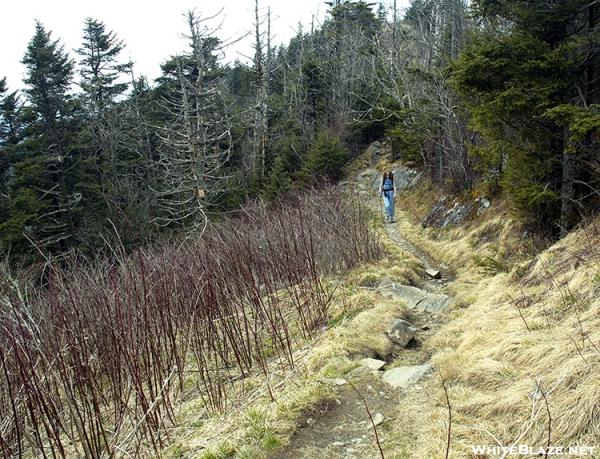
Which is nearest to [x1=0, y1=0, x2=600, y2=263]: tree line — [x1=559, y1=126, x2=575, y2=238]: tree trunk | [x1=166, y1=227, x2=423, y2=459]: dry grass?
[x1=559, y1=126, x2=575, y2=238]: tree trunk

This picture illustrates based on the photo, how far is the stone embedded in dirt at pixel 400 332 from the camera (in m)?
5.10

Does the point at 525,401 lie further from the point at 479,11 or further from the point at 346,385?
the point at 479,11

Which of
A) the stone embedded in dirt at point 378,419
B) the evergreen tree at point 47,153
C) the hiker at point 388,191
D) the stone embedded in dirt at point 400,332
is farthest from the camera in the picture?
the evergreen tree at point 47,153

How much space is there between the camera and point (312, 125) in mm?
27688

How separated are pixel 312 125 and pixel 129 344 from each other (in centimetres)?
2576

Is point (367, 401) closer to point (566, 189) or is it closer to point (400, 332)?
point (400, 332)

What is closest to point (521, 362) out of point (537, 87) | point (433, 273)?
point (537, 87)

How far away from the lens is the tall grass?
2789mm

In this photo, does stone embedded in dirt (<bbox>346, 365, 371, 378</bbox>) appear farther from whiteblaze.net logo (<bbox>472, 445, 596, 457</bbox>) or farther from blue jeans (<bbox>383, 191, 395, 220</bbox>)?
blue jeans (<bbox>383, 191, 395, 220</bbox>)

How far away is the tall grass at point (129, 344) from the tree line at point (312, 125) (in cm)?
59

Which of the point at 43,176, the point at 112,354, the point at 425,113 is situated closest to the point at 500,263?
the point at 112,354

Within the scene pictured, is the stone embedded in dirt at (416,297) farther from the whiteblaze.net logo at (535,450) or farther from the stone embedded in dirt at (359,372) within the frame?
the whiteblaze.net logo at (535,450)

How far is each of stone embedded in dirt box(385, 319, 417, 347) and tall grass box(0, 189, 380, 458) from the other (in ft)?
3.06

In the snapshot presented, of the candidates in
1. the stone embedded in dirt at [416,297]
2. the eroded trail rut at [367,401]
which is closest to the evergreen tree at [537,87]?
the stone embedded in dirt at [416,297]
